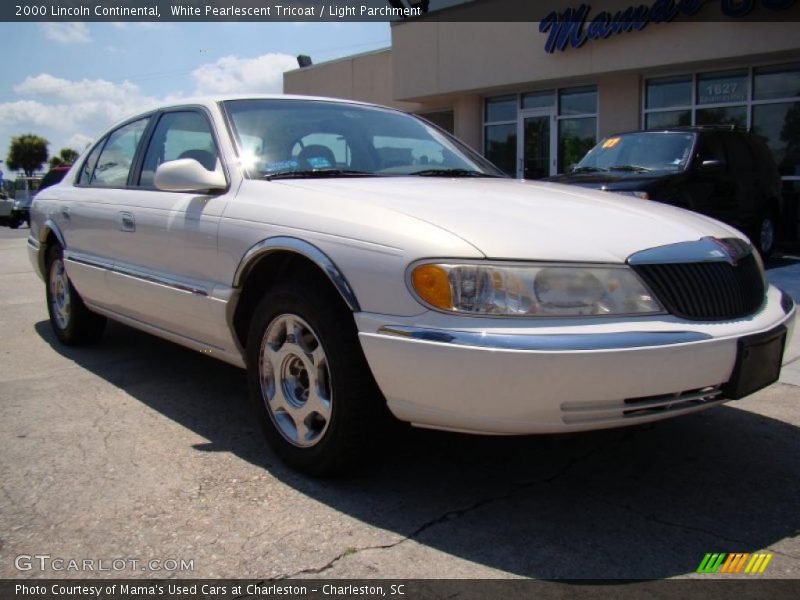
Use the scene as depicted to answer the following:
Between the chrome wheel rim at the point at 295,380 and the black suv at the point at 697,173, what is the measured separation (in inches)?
213

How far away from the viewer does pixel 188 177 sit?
3471mm

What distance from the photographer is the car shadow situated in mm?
2539

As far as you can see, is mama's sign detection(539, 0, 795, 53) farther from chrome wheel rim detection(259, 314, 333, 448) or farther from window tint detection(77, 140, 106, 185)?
chrome wheel rim detection(259, 314, 333, 448)

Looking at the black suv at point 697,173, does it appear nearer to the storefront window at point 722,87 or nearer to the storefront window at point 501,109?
the storefront window at point 722,87

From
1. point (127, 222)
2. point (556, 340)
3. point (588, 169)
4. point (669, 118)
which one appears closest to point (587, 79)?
point (669, 118)

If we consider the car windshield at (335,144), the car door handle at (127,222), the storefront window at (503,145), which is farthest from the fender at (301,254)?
the storefront window at (503,145)

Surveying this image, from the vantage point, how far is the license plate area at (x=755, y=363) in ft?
8.81

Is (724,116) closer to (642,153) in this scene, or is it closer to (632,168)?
(642,153)

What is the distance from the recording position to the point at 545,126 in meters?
16.1

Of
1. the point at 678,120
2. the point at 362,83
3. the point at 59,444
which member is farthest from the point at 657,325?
the point at 362,83

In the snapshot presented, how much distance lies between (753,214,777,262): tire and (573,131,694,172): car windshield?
5.93 ft

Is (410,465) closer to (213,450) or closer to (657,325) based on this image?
(213,450)

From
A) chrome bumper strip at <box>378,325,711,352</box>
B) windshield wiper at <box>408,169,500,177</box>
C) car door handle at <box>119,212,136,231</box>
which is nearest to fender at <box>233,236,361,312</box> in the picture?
chrome bumper strip at <box>378,325,711,352</box>

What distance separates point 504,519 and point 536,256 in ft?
3.14
